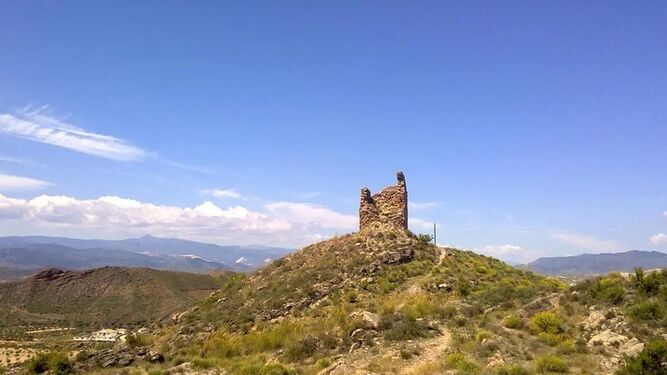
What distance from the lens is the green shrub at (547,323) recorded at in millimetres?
20953

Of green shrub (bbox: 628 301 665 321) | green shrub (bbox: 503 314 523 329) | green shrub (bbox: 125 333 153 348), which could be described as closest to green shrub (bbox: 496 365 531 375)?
green shrub (bbox: 503 314 523 329)

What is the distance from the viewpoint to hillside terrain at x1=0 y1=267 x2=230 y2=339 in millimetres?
106688

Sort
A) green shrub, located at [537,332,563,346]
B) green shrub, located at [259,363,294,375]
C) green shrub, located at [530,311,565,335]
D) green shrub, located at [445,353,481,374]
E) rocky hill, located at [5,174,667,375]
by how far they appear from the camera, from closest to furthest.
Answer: green shrub, located at [445,353,481,374] → green shrub, located at [259,363,294,375] → rocky hill, located at [5,174,667,375] → green shrub, located at [537,332,563,346] → green shrub, located at [530,311,565,335]

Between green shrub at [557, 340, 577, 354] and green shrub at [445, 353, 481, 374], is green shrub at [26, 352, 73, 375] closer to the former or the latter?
green shrub at [445, 353, 481, 374]

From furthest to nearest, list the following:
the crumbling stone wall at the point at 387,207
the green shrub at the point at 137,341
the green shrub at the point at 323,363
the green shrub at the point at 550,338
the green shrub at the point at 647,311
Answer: the crumbling stone wall at the point at 387,207 < the green shrub at the point at 137,341 < the green shrub at the point at 647,311 < the green shrub at the point at 550,338 < the green shrub at the point at 323,363

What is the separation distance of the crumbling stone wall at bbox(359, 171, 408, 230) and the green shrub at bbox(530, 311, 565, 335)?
20.0m

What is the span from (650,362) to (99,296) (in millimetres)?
135574

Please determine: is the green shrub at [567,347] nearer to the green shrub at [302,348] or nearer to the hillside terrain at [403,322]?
the hillside terrain at [403,322]

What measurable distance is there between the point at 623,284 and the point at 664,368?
12.2 meters

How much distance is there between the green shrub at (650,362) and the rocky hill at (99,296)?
96.3 meters

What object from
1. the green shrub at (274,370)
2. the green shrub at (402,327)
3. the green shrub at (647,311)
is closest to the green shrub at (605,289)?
the green shrub at (647,311)

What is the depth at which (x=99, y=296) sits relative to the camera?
420 feet

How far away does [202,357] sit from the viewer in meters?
23.2

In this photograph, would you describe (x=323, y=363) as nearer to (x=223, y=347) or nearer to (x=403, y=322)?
(x=403, y=322)
